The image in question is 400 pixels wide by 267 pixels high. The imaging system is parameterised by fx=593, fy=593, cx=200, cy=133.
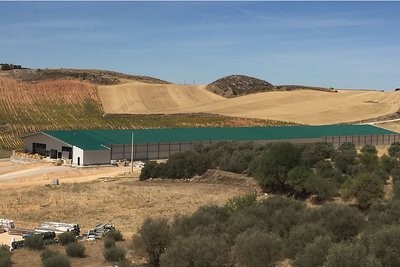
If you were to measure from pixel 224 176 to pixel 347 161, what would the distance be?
432 inches

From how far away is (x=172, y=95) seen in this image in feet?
520

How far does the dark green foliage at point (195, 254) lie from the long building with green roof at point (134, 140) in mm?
46859

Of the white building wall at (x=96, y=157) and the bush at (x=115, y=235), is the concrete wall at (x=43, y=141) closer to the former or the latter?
the white building wall at (x=96, y=157)

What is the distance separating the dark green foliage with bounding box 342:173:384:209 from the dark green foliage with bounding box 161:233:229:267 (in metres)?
18.4

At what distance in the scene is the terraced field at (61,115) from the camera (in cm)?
10631

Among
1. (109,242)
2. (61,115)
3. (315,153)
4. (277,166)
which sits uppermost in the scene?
(61,115)

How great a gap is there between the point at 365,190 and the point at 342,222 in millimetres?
12593

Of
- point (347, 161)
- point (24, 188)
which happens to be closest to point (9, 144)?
point (24, 188)

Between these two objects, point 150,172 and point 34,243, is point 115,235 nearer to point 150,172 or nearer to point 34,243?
point 34,243

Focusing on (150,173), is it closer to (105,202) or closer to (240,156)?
(240,156)

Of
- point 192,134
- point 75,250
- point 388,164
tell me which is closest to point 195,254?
point 75,250

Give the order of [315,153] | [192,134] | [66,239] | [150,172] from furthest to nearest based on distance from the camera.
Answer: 1. [192,134]
2. [150,172]
3. [315,153]
4. [66,239]

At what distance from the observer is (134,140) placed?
2844 inches

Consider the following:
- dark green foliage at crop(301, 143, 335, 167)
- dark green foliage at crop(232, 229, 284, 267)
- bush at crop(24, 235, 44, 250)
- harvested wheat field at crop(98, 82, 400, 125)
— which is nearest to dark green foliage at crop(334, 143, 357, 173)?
dark green foliage at crop(301, 143, 335, 167)
